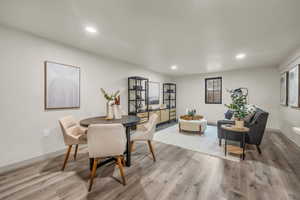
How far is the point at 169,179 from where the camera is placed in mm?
1985

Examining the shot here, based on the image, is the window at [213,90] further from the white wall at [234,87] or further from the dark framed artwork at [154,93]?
the dark framed artwork at [154,93]

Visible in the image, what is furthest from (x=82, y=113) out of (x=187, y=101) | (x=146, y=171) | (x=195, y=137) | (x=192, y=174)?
(x=187, y=101)

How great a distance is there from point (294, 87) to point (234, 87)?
2.33 metres

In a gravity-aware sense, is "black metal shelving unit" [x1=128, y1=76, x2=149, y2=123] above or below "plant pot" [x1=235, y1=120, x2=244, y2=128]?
above

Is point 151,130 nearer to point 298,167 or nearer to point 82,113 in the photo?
point 82,113

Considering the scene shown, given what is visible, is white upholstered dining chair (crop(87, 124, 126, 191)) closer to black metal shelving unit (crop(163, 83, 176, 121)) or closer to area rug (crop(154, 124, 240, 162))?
area rug (crop(154, 124, 240, 162))

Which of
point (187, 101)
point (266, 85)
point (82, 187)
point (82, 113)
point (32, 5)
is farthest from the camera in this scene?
point (187, 101)

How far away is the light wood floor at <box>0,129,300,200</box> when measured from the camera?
1660 mm

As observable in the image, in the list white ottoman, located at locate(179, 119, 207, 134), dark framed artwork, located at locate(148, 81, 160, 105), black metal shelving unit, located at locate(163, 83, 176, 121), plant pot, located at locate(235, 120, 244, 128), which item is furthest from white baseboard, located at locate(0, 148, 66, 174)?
black metal shelving unit, located at locate(163, 83, 176, 121)

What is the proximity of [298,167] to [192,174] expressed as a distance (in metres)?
1.98

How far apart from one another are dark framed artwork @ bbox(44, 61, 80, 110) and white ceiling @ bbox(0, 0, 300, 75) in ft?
1.91

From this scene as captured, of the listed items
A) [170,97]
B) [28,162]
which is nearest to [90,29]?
[28,162]

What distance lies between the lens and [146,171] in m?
2.19

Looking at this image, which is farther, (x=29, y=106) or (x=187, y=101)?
(x=187, y=101)
